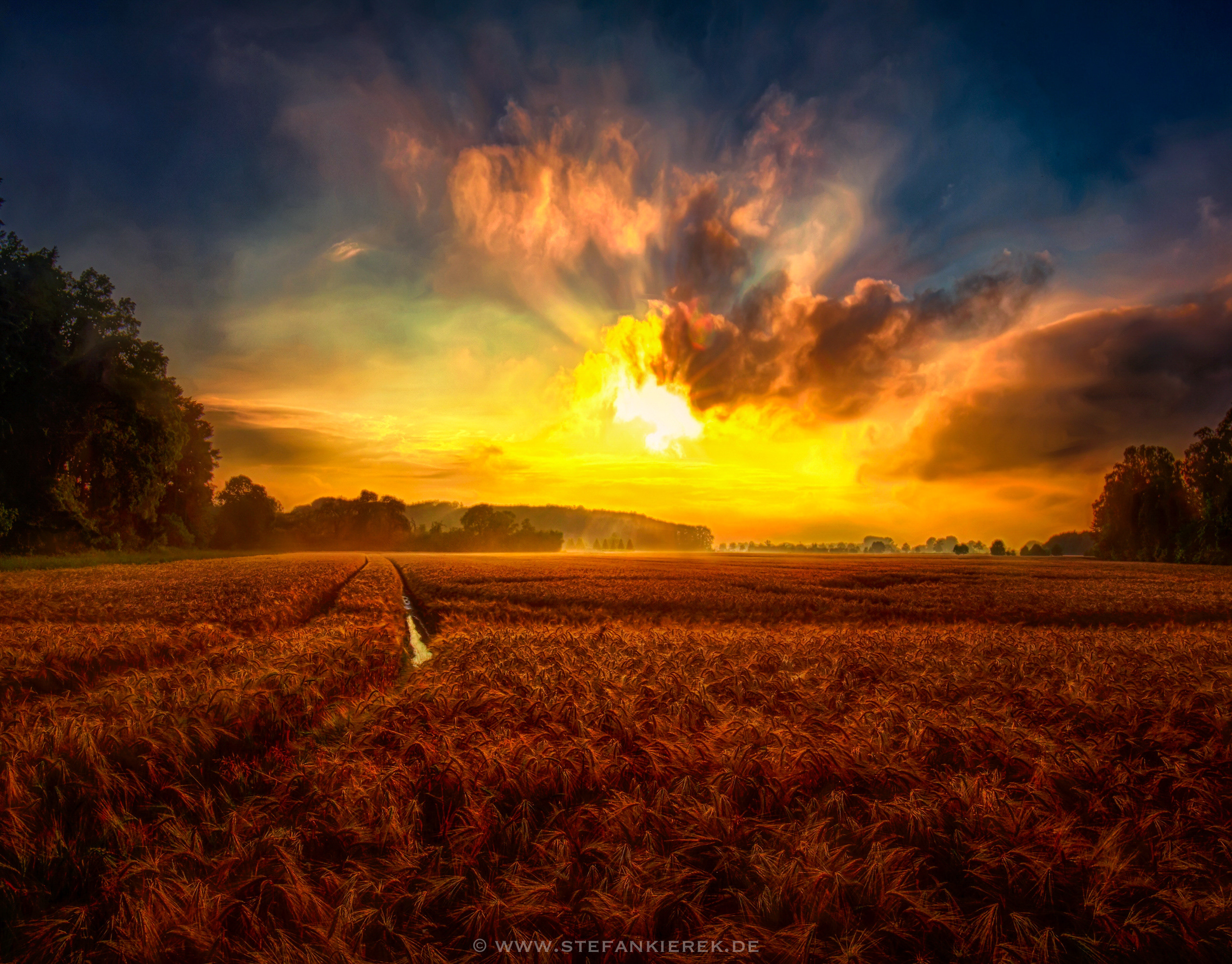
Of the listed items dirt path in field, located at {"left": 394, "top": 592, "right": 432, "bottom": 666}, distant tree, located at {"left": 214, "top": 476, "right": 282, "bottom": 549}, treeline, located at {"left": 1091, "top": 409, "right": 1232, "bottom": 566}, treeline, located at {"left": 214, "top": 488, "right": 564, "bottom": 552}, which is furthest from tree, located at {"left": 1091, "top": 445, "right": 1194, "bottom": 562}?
distant tree, located at {"left": 214, "top": 476, "right": 282, "bottom": 549}

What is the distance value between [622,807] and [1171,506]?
10416 centimetres

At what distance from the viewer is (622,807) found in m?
2.68

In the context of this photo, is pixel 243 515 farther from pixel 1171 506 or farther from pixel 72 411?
pixel 1171 506

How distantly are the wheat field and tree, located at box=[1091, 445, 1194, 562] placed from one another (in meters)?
95.0

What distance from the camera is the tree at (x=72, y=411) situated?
96.2 ft

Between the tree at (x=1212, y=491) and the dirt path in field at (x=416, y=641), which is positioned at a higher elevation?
the tree at (x=1212, y=491)

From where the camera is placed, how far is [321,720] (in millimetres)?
5387

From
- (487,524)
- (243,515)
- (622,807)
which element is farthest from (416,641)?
(487,524)

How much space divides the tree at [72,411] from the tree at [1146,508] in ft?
364

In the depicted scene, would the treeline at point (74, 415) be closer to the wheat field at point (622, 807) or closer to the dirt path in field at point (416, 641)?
the dirt path in field at point (416, 641)

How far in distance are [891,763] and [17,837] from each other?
4.84 m

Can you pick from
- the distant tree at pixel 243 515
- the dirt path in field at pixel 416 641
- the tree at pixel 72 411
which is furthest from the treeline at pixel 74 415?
the distant tree at pixel 243 515

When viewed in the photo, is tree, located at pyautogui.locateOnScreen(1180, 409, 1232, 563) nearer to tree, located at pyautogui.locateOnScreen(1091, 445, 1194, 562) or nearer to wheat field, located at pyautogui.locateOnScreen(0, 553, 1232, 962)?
tree, located at pyautogui.locateOnScreen(1091, 445, 1194, 562)

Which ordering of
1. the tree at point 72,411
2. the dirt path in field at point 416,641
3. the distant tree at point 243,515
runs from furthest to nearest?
the distant tree at point 243,515
the tree at point 72,411
the dirt path in field at point 416,641
